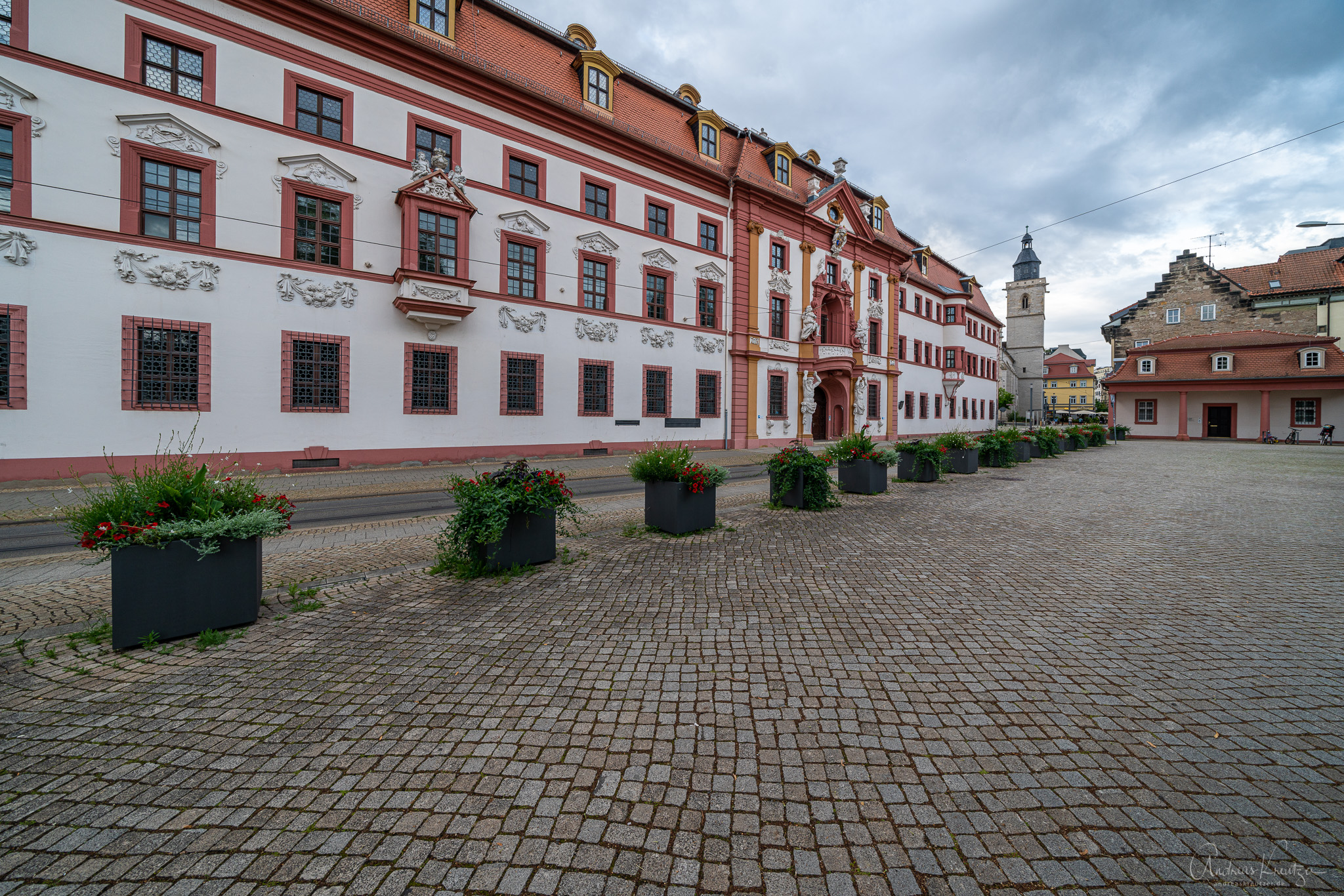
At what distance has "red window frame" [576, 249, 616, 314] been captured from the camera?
818 inches

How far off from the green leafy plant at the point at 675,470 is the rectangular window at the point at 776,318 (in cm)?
2118

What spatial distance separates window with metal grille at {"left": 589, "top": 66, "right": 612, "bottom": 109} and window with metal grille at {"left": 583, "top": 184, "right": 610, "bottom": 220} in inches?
128

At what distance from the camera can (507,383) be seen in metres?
19.0

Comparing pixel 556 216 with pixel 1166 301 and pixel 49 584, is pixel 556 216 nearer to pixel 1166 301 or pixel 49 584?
pixel 49 584

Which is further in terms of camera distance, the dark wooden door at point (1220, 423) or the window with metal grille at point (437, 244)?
the dark wooden door at point (1220, 423)

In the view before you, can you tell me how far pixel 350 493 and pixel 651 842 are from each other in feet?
41.2

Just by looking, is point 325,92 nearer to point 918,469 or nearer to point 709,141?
point 709,141

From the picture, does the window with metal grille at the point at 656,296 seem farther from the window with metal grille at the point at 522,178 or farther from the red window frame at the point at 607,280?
the window with metal grille at the point at 522,178

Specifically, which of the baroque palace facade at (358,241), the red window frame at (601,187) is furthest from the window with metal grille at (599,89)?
the red window frame at (601,187)

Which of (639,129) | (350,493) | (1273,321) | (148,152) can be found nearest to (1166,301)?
(1273,321)

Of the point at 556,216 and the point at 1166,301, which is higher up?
the point at 1166,301

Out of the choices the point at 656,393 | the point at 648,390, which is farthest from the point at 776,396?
the point at 648,390

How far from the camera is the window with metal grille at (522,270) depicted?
1906cm

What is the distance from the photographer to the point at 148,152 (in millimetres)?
13359
